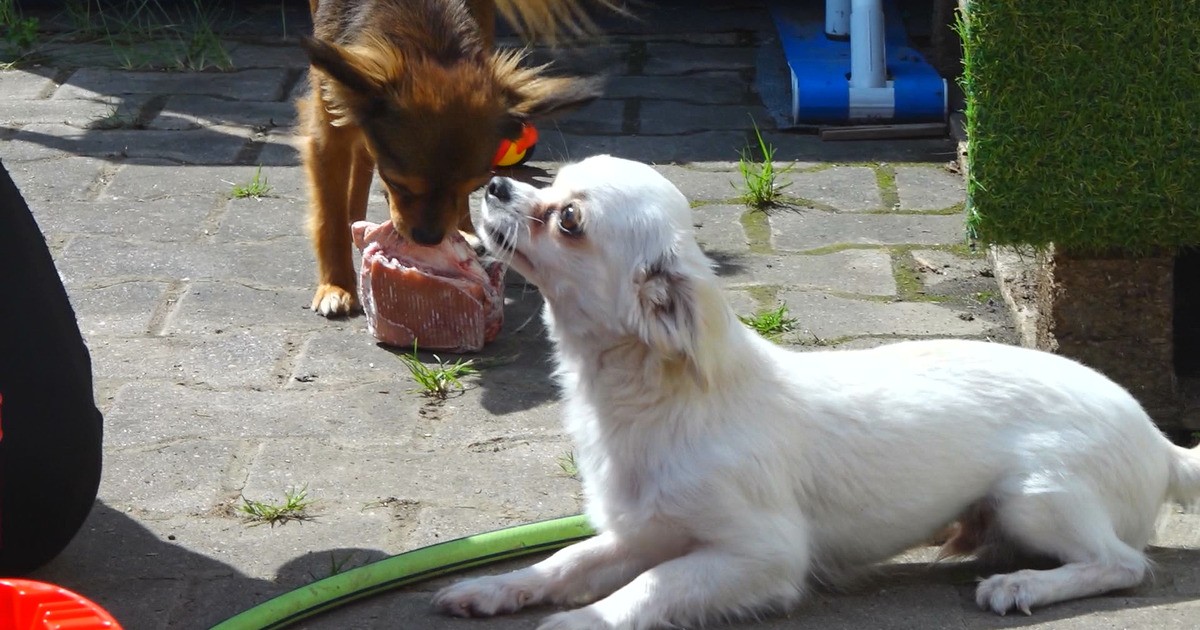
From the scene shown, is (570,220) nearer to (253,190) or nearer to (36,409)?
(36,409)

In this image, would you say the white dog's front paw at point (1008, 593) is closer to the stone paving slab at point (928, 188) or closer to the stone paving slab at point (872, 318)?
the stone paving slab at point (872, 318)

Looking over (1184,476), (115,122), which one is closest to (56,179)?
(115,122)

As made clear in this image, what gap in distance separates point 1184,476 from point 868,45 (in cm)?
335

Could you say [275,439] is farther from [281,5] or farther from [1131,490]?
[281,5]

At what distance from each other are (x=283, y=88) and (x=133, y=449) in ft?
11.4

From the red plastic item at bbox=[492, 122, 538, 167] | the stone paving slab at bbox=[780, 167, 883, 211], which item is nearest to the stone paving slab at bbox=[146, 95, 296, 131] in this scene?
the red plastic item at bbox=[492, 122, 538, 167]

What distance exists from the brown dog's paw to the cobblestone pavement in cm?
6

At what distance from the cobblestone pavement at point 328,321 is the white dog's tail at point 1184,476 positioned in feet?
0.47

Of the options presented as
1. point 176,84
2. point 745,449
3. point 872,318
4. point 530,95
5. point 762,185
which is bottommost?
point 872,318

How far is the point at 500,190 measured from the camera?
2.84 meters

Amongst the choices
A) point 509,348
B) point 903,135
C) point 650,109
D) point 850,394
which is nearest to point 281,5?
point 650,109

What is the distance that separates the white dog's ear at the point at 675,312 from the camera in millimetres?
2660

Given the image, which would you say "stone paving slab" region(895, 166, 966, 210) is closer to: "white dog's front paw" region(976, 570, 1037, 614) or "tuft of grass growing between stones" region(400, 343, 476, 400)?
"tuft of grass growing between stones" region(400, 343, 476, 400)

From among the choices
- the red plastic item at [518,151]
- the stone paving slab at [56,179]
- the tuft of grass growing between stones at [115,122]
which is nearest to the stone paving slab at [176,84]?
the tuft of grass growing between stones at [115,122]
